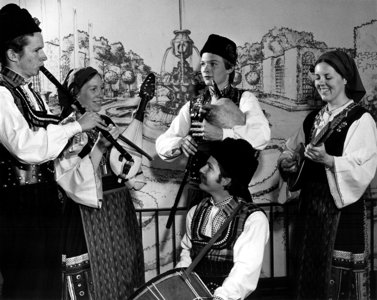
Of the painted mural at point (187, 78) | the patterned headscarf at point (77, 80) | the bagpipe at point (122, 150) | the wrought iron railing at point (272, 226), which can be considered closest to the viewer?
the bagpipe at point (122, 150)

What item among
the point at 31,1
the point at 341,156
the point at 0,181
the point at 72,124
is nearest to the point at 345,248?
the point at 341,156

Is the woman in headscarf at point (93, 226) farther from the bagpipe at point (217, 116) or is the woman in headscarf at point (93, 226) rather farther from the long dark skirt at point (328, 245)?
the long dark skirt at point (328, 245)

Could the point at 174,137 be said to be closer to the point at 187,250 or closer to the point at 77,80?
the point at 77,80

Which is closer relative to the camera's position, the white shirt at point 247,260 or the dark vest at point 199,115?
the white shirt at point 247,260

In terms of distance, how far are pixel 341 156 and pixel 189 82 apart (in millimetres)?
1566

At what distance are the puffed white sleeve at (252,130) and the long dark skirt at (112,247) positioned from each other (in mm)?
775

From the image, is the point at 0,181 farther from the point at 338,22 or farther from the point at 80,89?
the point at 338,22

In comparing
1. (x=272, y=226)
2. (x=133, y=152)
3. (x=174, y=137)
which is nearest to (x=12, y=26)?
(x=133, y=152)

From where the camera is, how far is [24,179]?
3350 millimetres

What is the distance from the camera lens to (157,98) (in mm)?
4875

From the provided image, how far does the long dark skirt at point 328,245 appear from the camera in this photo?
3682mm

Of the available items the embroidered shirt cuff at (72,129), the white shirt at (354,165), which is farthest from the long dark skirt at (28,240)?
the white shirt at (354,165)

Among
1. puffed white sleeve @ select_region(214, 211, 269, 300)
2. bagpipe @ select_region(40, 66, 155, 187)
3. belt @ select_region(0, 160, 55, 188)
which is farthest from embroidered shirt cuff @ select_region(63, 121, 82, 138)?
puffed white sleeve @ select_region(214, 211, 269, 300)

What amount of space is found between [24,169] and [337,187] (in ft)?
5.95
